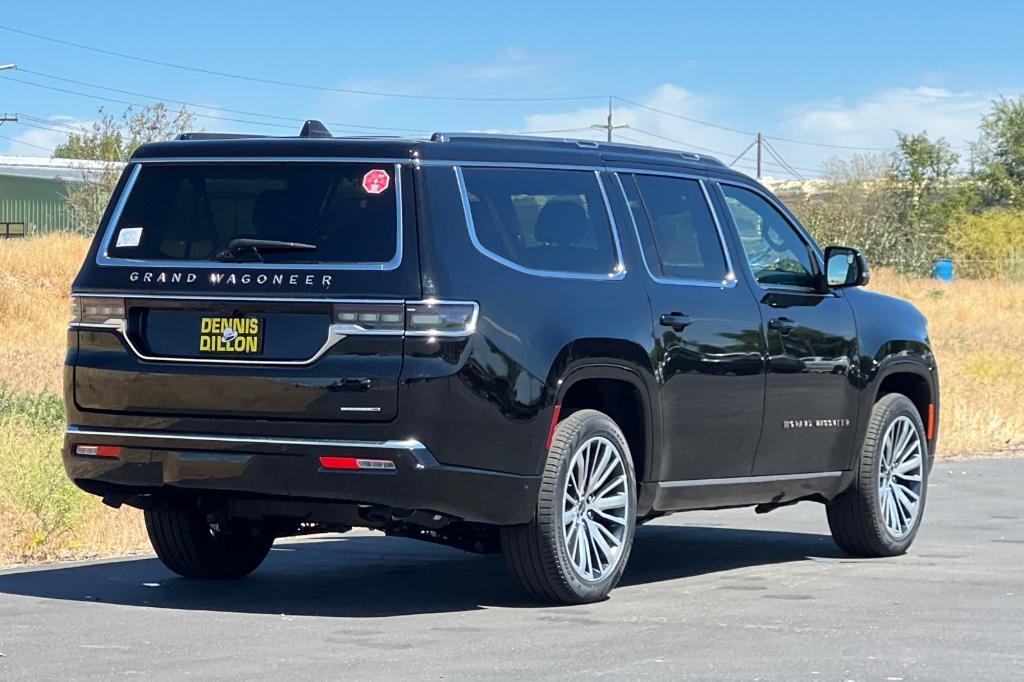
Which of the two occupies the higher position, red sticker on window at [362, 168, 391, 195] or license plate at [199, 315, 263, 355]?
red sticker on window at [362, 168, 391, 195]

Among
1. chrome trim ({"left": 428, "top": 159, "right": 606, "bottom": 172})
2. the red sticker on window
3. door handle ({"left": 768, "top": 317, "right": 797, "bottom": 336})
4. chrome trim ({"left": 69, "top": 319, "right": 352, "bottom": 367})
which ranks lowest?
chrome trim ({"left": 69, "top": 319, "right": 352, "bottom": 367})

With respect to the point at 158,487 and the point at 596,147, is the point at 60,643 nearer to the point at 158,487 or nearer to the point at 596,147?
the point at 158,487

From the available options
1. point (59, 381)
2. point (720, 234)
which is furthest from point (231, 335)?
point (59, 381)

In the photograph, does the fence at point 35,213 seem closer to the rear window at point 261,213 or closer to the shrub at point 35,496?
the shrub at point 35,496

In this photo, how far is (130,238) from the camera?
8.24m

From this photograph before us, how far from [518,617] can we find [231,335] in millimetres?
1686

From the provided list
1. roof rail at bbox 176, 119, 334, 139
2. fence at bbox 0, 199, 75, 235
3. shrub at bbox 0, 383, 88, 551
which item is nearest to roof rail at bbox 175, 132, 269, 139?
roof rail at bbox 176, 119, 334, 139

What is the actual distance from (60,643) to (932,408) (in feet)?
18.5

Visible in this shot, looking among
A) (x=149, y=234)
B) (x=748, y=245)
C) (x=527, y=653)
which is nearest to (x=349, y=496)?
(x=527, y=653)

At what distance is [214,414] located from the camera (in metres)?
7.74

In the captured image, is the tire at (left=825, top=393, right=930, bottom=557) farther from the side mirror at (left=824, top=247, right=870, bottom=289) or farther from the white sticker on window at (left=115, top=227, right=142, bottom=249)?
the white sticker on window at (left=115, top=227, right=142, bottom=249)

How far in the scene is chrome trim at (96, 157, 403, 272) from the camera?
25.1 ft

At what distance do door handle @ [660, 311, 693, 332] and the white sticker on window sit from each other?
2.39 m

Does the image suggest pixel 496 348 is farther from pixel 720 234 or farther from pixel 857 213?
pixel 857 213
